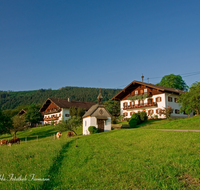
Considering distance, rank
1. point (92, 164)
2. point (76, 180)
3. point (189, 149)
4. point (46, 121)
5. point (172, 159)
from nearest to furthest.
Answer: point (76, 180) → point (172, 159) → point (92, 164) → point (189, 149) → point (46, 121)

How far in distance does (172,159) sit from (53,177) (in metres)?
6.12

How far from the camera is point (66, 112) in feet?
217

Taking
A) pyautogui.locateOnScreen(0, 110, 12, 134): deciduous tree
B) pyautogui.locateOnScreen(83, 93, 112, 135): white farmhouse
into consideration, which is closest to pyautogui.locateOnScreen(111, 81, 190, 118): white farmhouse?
pyautogui.locateOnScreen(83, 93, 112, 135): white farmhouse

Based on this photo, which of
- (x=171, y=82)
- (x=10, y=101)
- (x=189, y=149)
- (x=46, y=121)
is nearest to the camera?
(x=189, y=149)

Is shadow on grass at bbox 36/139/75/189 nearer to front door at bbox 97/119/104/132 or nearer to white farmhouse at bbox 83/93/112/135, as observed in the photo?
white farmhouse at bbox 83/93/112/135

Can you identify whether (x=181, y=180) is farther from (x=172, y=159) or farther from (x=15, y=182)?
(x=15, y=182)

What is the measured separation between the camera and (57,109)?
66688 millimetres

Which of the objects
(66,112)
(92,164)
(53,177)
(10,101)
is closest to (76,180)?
(53,177)

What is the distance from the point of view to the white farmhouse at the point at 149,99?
153 ft

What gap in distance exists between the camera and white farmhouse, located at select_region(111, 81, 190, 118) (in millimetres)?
46625

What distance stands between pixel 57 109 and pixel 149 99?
31.0m

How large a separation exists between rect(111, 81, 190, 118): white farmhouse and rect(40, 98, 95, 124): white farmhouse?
17.8 meters

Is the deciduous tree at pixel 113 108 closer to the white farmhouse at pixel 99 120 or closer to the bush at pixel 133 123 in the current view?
the bush at pixel 133 123

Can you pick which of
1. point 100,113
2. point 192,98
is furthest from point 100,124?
point 192,98
